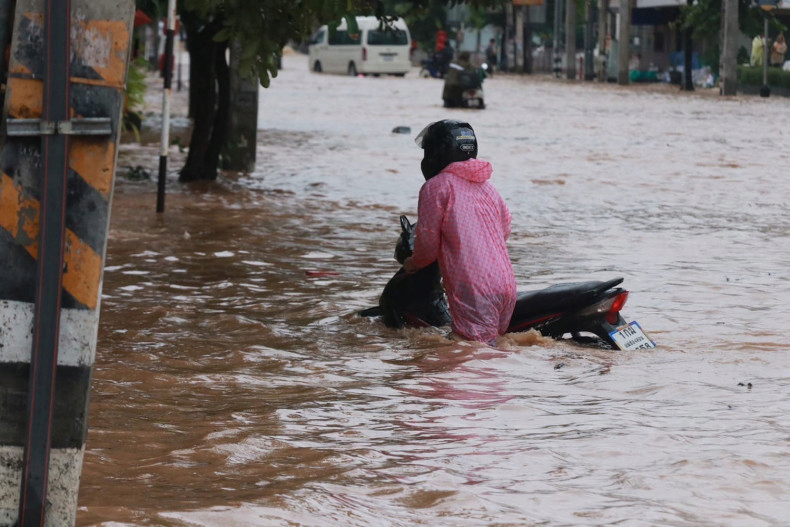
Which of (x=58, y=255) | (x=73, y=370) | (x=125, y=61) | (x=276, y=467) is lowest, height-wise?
(x=276, y=467)

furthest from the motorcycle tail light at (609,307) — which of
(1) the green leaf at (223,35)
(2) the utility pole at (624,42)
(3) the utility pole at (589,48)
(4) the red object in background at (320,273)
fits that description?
(3) the utility pole at (589,48)

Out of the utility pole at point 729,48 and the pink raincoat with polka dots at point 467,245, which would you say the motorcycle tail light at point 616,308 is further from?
the utility pole at point 729,48

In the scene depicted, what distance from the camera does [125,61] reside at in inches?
143

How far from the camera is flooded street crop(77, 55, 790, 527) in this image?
183 inches

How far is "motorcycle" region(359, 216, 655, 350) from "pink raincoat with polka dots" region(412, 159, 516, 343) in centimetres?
17

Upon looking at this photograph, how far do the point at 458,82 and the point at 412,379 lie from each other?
25.7 meters

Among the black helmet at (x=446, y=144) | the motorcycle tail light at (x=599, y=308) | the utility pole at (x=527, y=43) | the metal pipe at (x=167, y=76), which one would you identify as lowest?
the motorcycle tail light at (x=599, y=308)

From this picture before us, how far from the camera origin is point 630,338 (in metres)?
7.20

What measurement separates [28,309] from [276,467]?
5.24ft

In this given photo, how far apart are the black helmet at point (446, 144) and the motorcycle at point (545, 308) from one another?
367mm

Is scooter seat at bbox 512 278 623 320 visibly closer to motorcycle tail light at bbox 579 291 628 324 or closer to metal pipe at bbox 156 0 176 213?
motorcycle tail light at bbox 579 291 628 324

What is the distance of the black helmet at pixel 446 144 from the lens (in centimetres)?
728

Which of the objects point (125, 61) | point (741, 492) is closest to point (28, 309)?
point (125, 61)

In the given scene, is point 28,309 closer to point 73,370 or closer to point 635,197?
point 73,370
